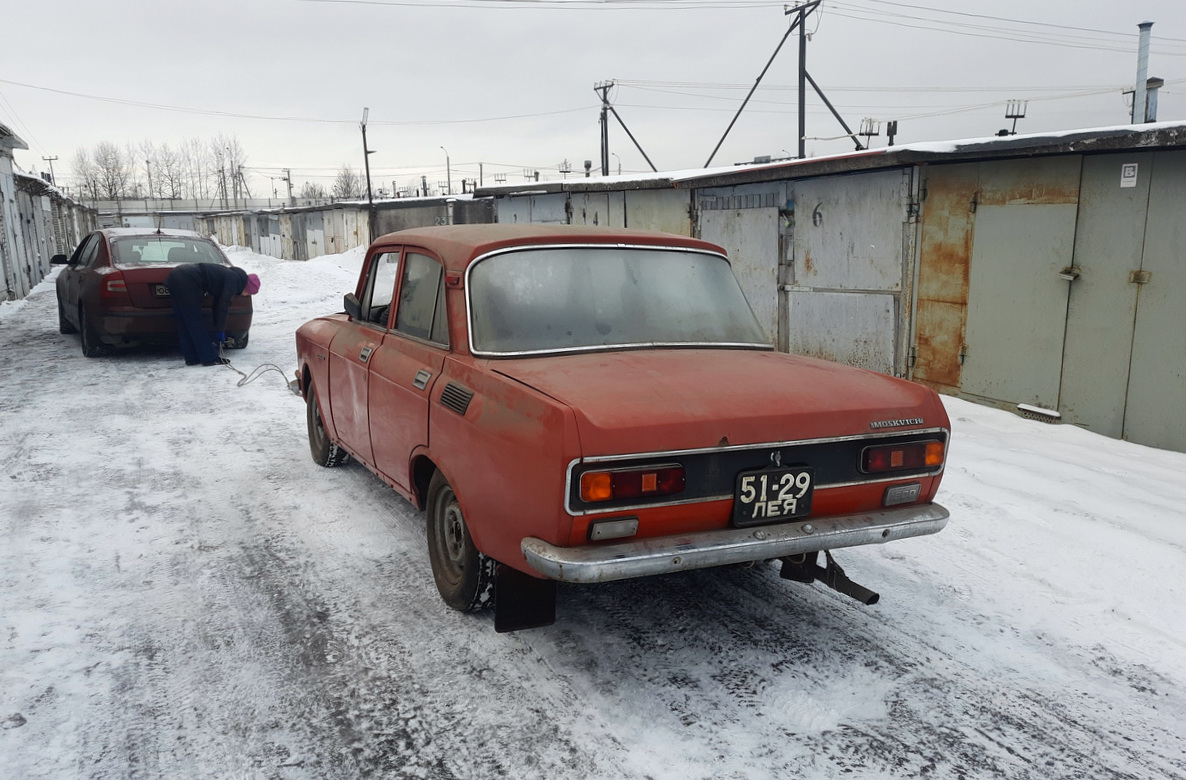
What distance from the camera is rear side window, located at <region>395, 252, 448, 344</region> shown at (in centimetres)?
396

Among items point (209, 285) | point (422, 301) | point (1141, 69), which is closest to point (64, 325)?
point (209, 285)

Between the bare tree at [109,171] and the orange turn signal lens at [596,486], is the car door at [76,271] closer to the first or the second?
the orange turn signal lens at [596,486]

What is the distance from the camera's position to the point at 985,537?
Result: 15.5 feet

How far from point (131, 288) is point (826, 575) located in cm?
930

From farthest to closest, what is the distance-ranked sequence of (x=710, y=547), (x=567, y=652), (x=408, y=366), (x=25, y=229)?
(x=25, y=229) < (x=408, y=366) < (x=567, y=652) < (x=710, y=547)

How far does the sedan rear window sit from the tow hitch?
107cm

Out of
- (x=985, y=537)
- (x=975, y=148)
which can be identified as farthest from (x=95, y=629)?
(x=975, y=148)

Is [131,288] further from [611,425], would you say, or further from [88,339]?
[611,425]

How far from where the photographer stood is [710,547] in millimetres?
2916

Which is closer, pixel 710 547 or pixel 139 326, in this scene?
pixel 710 547

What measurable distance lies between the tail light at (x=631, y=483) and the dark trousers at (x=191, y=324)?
8.54 m

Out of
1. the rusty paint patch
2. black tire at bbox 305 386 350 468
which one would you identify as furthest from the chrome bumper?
the rusty paint patch

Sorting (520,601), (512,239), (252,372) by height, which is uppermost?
(512,239)

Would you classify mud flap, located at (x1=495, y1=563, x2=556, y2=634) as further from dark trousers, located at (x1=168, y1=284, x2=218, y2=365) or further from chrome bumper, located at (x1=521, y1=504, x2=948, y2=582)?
dark trousers, located at (x1=168, y1=284, x2=218, y2=365)
